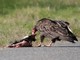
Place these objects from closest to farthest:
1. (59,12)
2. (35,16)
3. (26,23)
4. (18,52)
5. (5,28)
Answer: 1. (18,52)
2. (5,28)
3. (26,23)
4. (35,16)
5. (59,12)

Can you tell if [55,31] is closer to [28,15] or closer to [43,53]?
[43,53]

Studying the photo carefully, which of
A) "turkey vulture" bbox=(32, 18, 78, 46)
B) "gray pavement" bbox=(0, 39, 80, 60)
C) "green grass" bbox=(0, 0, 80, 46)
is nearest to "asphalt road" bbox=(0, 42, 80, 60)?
"gray pavement" bbox=(0, 39, 80, 60)

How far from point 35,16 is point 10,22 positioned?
1798 millimetres

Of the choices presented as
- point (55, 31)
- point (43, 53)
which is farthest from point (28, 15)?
point (43, 53)

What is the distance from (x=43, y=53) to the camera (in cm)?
830

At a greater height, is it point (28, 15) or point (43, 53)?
point (28, 15)

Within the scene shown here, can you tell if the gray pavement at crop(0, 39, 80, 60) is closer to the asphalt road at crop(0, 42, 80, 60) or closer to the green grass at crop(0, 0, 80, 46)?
the asphalt road at crop(0, 42, 80, 60)

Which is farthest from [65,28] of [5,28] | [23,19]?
[23,19]

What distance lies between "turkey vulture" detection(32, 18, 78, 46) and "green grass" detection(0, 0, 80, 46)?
1068mm

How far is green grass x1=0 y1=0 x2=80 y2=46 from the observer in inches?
444

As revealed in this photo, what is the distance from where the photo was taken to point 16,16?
1484 cm

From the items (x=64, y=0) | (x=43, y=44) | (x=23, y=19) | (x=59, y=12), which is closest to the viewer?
(x=43, y=44)

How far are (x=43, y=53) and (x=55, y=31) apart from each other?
743mm

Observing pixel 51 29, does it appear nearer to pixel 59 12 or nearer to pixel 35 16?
pixel 35 16
